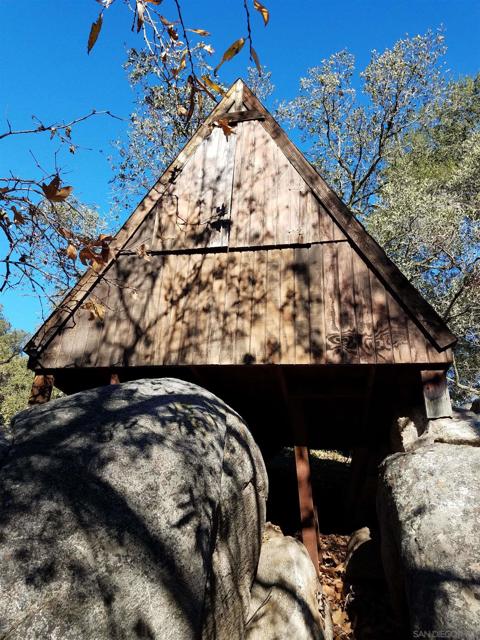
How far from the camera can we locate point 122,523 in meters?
3.15

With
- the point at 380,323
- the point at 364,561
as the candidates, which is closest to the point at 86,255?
the point at 380,323

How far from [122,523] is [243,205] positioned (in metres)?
6.30

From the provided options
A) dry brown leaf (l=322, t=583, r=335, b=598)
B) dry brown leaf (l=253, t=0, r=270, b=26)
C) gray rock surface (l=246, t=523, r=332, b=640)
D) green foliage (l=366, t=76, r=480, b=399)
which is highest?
green foliage (l=366, t=76, r=480, b=399)

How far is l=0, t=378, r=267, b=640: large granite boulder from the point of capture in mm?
2660

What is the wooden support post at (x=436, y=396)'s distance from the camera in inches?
238

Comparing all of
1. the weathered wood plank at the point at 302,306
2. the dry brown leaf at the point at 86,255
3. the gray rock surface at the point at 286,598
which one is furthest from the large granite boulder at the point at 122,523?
the weathered wood plank at the point at 302,306

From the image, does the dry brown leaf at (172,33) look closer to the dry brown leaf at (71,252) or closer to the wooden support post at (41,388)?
the dry brown leaf at (71,252)

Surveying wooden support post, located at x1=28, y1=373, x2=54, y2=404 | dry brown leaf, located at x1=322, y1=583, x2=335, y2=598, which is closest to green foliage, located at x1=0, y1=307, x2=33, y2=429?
wooden support post, located at x1=28, y1=373, x2=54, y2=404

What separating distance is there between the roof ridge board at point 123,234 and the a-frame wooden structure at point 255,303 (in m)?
0.03

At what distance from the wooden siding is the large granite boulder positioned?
2327 millimetres

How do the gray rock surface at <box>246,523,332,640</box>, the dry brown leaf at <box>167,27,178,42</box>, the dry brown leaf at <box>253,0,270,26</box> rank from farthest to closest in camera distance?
the gray rock surface at <box>246,523,332,640</box>
the dry brown leaf at <box>167,27,178,42</box>
the dry brown leaf at <box>253,0,270,26</box>

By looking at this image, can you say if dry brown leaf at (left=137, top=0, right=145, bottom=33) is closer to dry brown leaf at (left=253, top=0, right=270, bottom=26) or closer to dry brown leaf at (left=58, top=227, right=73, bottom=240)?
dry brown leaf at (left=253, top=0, right=270, bottom=26)

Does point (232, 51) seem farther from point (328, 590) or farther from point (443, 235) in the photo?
point (443, 235)

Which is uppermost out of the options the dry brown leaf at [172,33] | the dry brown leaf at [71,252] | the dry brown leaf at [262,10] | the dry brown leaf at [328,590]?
the dry brown leaf at [172,33]
